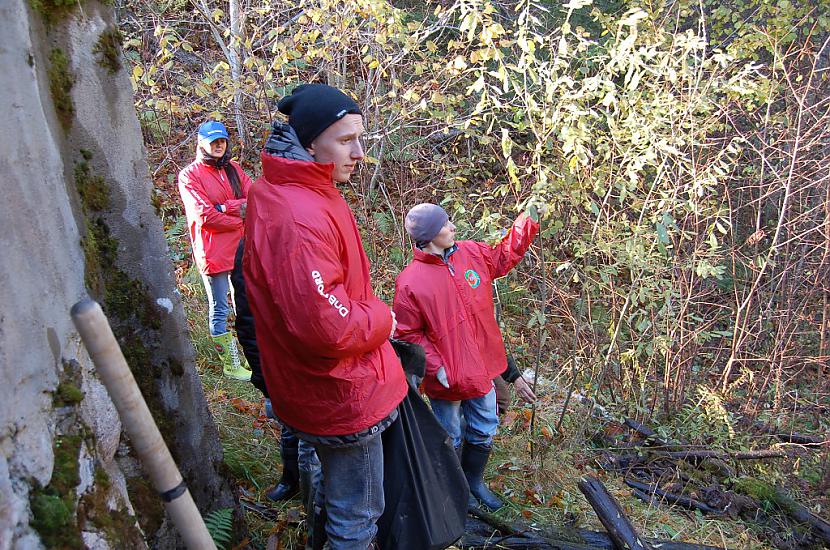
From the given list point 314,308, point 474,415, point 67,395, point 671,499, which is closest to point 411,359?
point 314,308

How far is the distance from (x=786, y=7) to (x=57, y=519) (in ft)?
23.3

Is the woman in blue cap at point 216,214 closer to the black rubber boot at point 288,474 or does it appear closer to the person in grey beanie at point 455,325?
the person in grey beanie at point 455,325

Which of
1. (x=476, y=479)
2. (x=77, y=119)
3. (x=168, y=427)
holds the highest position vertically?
(x=77, y=119)

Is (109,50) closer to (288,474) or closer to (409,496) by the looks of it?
(409,496)

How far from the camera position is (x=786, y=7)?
594 cm

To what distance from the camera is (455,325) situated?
3.63 meters

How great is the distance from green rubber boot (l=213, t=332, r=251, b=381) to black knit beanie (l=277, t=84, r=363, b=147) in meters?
3.49

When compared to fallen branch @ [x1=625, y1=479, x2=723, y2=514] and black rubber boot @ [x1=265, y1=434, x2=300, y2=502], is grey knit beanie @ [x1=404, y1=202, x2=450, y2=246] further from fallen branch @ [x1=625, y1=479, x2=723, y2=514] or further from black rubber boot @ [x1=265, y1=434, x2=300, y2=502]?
fallen branch @ [x1=625, y1=479, x2=723, y2=514]

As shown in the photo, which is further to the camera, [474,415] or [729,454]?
[729,454]

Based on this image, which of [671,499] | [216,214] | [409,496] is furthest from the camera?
[216,214]

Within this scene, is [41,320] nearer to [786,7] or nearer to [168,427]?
[168,427]

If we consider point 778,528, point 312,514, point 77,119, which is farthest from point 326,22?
point 778,528

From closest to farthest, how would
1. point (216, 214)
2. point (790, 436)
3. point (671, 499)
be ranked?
1. point (671, 499)
2. point (216, 214)
3. point (790, 436)

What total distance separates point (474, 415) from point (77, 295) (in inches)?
101
